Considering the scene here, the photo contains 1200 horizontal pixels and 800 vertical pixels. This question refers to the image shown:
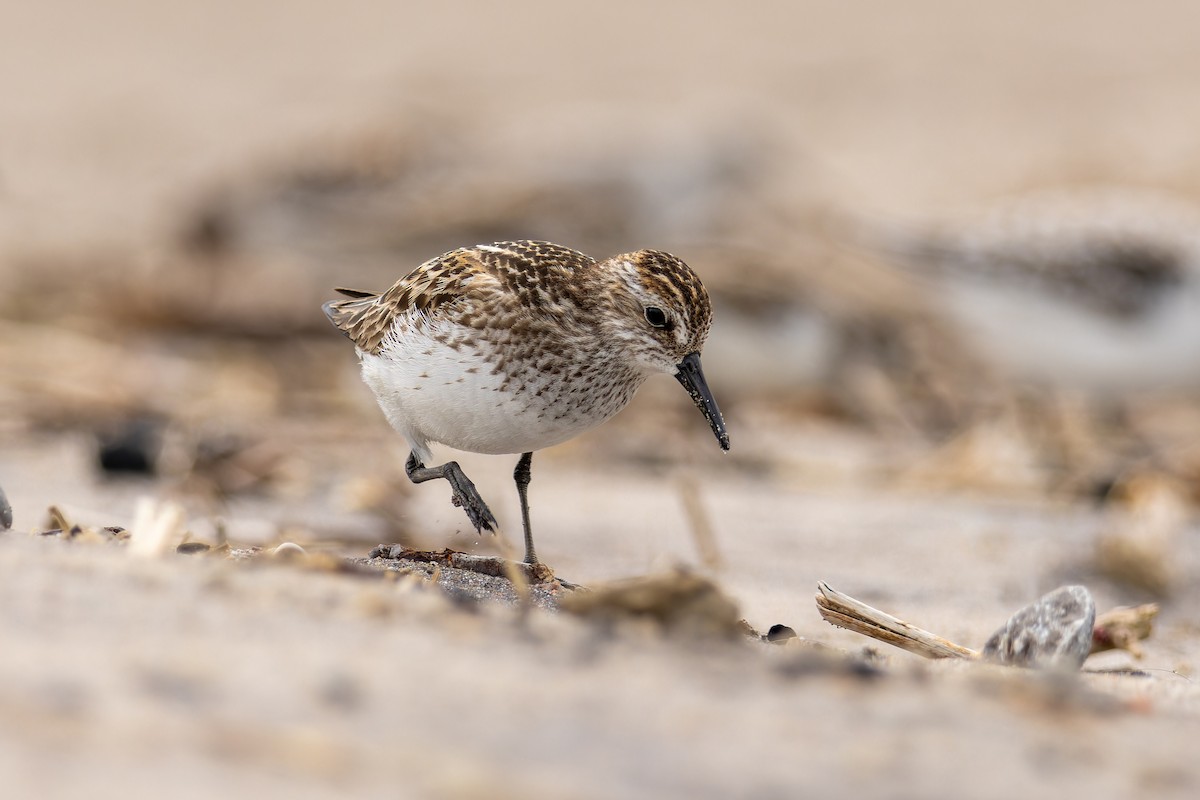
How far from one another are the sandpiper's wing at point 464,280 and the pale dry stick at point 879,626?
113 centimetres

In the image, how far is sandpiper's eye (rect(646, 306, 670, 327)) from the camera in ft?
11.6

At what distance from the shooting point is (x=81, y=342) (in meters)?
7.58

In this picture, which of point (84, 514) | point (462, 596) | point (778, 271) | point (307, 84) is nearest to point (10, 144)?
point (307, 84)

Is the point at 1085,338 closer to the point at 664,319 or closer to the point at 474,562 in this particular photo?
the point at 664,319

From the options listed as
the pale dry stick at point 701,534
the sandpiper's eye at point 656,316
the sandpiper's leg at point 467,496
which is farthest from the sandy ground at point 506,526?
the sandpiper's eye at point 656,316

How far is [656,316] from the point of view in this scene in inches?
140

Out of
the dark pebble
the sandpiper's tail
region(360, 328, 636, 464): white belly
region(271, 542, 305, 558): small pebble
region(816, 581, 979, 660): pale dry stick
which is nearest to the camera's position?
region(271, 542, 305, 558): small pebble

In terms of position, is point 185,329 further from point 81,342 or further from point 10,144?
point 10,144

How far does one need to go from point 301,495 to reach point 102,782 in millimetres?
3791

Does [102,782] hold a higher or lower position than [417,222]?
lower

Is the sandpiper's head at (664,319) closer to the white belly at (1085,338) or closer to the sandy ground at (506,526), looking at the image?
the sandy ground at (506,526)

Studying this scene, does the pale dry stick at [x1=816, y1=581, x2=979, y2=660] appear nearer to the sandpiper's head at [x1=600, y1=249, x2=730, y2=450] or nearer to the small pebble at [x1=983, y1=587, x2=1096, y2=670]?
the small pebble at [x1=983, y1=587, x2=1096, y2=670]

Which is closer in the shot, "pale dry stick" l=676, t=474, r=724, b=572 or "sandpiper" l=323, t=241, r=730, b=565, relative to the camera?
"sandpiper" l=323, t=241, r=730, b=565

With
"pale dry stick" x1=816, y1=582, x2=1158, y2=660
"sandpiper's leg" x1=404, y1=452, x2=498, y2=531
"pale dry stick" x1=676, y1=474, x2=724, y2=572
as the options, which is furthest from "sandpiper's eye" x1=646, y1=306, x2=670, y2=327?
"pale dry stick" x1=676, y1=474, x2=724, y2=572
